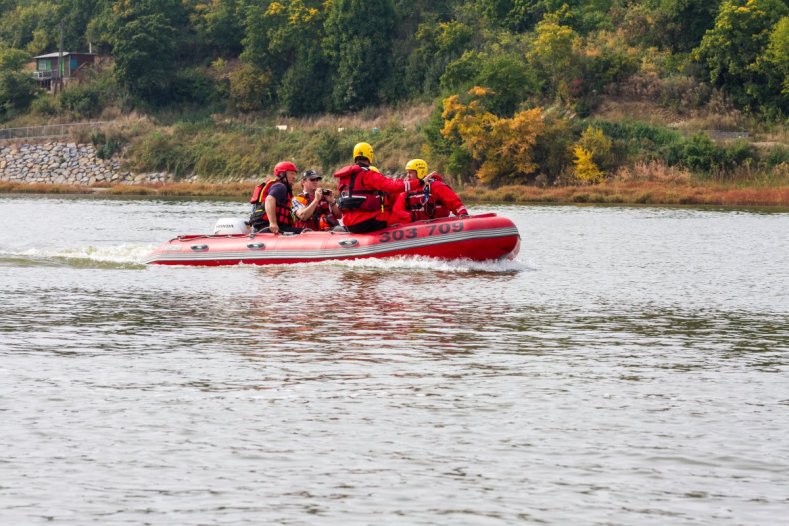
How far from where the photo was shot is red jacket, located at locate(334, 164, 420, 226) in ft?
72.9

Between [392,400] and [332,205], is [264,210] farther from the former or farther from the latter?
[392,400]

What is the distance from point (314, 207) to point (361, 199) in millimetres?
1170

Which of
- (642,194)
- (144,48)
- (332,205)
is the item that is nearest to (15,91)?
(144,48)

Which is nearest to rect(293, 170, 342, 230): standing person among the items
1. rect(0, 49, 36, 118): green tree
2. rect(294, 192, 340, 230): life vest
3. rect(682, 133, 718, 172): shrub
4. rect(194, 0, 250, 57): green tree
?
rect(294, 192, 340, 230): life vest

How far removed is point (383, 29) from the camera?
81500mm

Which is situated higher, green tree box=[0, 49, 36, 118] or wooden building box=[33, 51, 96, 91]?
wooden building box=[33, 51, 96, 91]

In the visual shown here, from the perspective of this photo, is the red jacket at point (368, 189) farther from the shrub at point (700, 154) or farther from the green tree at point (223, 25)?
the green tree at point (223, 25)

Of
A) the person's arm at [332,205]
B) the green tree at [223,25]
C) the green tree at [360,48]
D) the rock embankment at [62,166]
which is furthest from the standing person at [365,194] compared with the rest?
the green tree at [223,25]

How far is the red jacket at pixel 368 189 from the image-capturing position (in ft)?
72.9

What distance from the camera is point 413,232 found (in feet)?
72.5

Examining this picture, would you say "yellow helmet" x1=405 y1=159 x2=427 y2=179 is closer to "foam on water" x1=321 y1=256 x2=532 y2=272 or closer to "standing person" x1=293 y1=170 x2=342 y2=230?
"standing person" x1=293 y1=170 x2=342 y2=230

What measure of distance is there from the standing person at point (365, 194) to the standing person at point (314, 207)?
733 millimetres

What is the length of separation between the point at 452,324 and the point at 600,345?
216 cm

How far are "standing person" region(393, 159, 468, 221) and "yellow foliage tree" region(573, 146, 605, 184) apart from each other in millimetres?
36205
